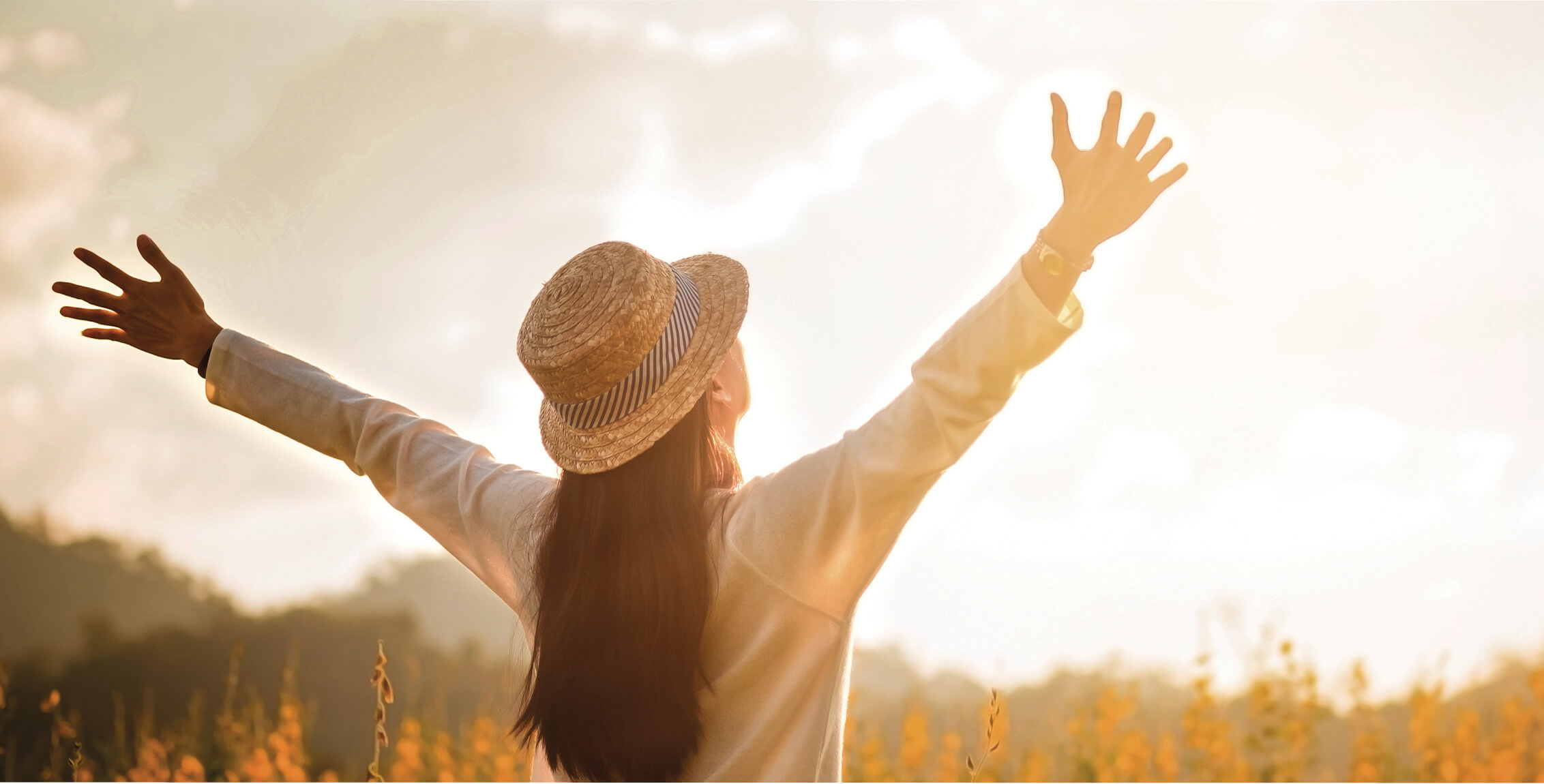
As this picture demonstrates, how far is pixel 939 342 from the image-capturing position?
1.41 meters

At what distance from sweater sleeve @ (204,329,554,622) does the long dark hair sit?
9.0 inches

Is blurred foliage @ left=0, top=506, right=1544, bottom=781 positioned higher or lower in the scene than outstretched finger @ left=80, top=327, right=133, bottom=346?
lower

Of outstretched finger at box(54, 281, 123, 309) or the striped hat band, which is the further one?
outstretched finger at box(54, 281, 123, 309)

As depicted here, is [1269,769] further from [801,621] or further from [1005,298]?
[1005,298]

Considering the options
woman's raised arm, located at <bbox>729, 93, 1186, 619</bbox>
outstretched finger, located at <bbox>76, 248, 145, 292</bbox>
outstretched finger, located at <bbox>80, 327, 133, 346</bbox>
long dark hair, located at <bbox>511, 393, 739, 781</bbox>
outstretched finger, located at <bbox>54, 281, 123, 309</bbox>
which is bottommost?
long dark hair, located at <bbox>511, 393, 739, 781</bbox>

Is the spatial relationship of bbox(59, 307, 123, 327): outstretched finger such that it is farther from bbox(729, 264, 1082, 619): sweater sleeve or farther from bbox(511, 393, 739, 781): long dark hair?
bbox(729, 264, 1082, 619): sweater sleeve

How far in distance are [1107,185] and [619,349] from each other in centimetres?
84

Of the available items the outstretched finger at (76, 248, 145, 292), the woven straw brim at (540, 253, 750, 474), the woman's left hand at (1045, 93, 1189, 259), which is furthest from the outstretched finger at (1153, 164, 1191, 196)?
the outstretched finger at (76, 248, 145, 292)

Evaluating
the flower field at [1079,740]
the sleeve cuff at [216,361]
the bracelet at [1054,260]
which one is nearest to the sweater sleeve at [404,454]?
the sleeve cuff at [216,361]

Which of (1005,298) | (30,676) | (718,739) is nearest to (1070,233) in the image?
(1005,298)

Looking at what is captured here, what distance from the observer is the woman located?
137 cm

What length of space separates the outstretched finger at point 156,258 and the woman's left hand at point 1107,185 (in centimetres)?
196

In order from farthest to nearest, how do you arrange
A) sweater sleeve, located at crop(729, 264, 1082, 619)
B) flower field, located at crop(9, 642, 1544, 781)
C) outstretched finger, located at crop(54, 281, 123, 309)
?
flower field, located at crop(9, 642, 1544, 781), outstretched finger, located at crop(54, 281, 123, 309), sweater sleeve, located at crop(729, 264, 1082, 619)

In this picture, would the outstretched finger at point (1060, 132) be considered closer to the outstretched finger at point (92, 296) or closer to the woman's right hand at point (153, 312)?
the woman's right hand at point (153, 312)
